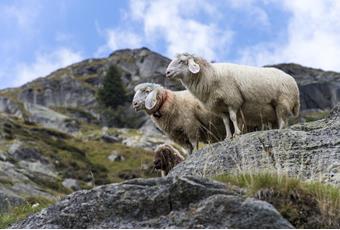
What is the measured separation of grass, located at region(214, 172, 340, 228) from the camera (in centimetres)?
786

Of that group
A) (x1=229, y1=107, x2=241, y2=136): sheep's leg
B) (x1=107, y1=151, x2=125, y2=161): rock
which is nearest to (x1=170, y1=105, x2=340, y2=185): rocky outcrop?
(x1=229, y1=107, x2=241, y2=136): sheep's leg

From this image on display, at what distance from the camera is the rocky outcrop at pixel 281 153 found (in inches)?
477

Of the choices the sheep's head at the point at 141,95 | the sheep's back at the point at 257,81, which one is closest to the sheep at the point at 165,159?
the sheep's head at the point at 141,95

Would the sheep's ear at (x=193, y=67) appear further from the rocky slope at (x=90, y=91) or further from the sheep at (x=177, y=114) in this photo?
the rocky slope at (x=90, y=91)

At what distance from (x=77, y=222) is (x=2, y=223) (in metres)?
5.17

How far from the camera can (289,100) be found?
1723 centimetres

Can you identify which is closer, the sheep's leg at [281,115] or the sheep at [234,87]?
the sheep at [234,87]

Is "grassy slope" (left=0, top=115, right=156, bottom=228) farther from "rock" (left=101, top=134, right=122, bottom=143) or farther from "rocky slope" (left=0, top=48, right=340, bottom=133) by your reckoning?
"rocky slope" (left=0, top=48, right=340, bottom=133)

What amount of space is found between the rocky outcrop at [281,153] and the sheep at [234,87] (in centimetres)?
265

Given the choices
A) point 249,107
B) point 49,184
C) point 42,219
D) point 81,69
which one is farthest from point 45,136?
point 81,69

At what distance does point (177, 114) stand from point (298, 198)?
11.5 m

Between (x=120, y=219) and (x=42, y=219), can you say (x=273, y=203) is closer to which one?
(x=120, y=219)

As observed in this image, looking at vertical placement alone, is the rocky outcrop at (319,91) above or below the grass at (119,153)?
above

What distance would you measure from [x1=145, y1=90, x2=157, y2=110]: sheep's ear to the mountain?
6.42 ft
